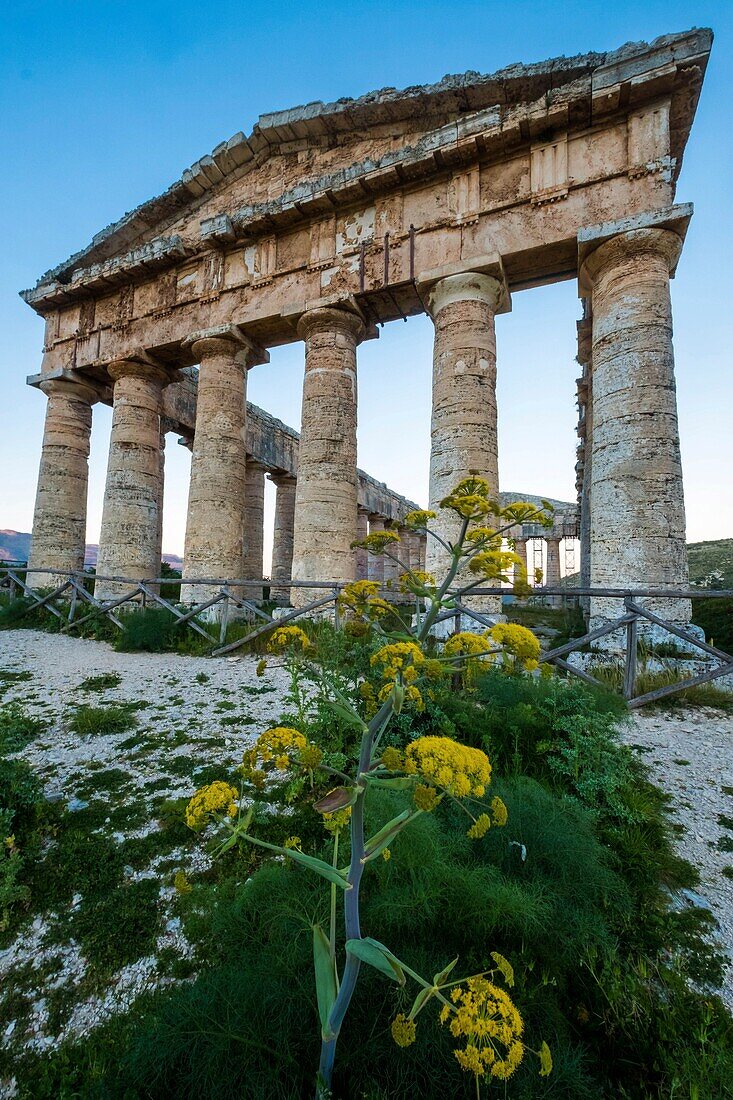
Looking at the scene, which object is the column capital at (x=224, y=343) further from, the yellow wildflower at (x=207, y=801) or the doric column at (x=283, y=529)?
the yellow wildflower at (x=207, y=801)

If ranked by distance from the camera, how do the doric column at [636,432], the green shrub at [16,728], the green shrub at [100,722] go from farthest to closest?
the doric column at [636,432] < the green shrub at [100,722] < the green shrub at [16,728]

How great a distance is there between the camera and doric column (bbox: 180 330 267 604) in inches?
424

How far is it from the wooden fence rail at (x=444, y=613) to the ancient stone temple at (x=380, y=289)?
2.96 feet

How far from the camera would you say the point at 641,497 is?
7.26 meters

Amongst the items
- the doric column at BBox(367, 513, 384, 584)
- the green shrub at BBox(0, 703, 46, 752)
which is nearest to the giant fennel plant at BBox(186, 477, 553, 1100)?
the green shrub at BBox(0, 703, 46, 752)

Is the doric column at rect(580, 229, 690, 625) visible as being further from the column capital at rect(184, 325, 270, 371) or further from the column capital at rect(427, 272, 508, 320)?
the column capital at rect(184, 325, 270, 371)

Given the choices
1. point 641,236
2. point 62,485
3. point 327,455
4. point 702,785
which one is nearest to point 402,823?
point 702,785

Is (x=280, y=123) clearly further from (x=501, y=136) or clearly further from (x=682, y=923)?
(x=682, y=923)

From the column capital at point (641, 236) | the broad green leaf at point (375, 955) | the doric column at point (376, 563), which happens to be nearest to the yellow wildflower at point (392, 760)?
the broad green leaf at point (375, 955)

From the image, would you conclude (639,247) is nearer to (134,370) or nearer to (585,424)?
(585,424)

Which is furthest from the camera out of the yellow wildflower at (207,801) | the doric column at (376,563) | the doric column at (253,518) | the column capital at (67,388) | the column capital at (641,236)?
the doric column at (376,563)

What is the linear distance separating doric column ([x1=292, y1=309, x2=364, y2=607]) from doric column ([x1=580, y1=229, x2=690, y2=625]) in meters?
4.93

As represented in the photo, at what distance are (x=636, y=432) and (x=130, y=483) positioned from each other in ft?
38.6

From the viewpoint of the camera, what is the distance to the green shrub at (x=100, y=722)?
4281 mm
